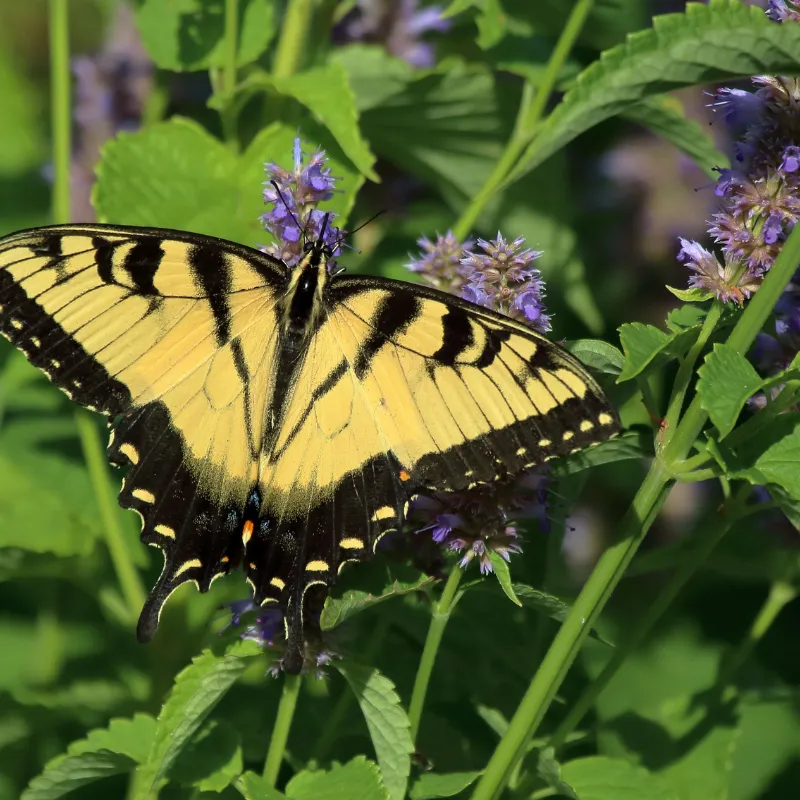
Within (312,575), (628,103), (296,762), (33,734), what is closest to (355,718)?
(296,762)

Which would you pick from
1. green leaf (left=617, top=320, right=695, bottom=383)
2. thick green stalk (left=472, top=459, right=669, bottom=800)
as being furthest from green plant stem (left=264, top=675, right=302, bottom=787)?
green leaf (left=617, top=320, right=695, bottom=383)

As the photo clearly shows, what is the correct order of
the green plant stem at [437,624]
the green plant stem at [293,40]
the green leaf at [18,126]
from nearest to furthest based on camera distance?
the green plant stem at [437,624] < the green plant stem at [293,40] < the green leaf at [18,126]

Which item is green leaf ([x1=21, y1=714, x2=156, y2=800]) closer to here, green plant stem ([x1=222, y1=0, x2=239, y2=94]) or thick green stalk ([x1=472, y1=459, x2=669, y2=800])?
thick green stalk ([x1=472, y1=459, x2=669, y2=800])

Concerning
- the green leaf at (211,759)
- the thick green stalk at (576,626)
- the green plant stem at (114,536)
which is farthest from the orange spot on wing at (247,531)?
the thick green stalk at (576,626)

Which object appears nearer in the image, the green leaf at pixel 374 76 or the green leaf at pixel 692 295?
the green leaf at pixel 692 295

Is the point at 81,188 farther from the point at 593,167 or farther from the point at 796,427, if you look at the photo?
the point at 796,427

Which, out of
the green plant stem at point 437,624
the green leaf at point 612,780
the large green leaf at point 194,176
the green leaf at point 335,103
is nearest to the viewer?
the green plant stem at point 437,624

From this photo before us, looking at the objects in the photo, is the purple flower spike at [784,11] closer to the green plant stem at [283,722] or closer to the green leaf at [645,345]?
the green leaf at [645,345]
